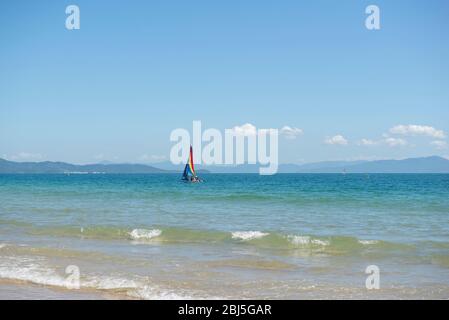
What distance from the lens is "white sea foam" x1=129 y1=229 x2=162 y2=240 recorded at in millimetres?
19916

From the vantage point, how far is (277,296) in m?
10.5

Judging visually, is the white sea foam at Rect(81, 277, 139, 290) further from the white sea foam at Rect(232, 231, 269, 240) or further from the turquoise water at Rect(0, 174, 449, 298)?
the white sea foam at Rect(232, 231, 269, 240)

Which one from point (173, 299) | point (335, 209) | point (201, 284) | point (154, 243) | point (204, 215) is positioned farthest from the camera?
point (335, 209)

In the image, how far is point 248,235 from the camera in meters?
19.6

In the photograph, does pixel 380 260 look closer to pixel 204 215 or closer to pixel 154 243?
pixel 154 243

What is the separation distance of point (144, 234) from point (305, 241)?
22.0ft

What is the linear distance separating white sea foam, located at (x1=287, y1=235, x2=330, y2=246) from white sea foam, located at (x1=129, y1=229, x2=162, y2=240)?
5605 millimetres

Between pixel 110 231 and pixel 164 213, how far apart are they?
27.5ft

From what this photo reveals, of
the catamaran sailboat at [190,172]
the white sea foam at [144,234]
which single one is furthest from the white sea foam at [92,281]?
the catamaran sailboat at [190,172]

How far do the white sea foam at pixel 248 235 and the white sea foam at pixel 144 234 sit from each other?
330 centimetres

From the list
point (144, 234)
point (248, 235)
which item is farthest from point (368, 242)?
point (144, 234)

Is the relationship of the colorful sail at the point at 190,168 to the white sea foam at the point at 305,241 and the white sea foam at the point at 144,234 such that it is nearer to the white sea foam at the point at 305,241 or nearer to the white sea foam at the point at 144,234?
the white sea foam at the point at 144,234

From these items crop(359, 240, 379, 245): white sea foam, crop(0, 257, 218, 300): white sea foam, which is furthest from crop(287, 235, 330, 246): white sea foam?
crop(0, 257, 218, 300): white sea foam
